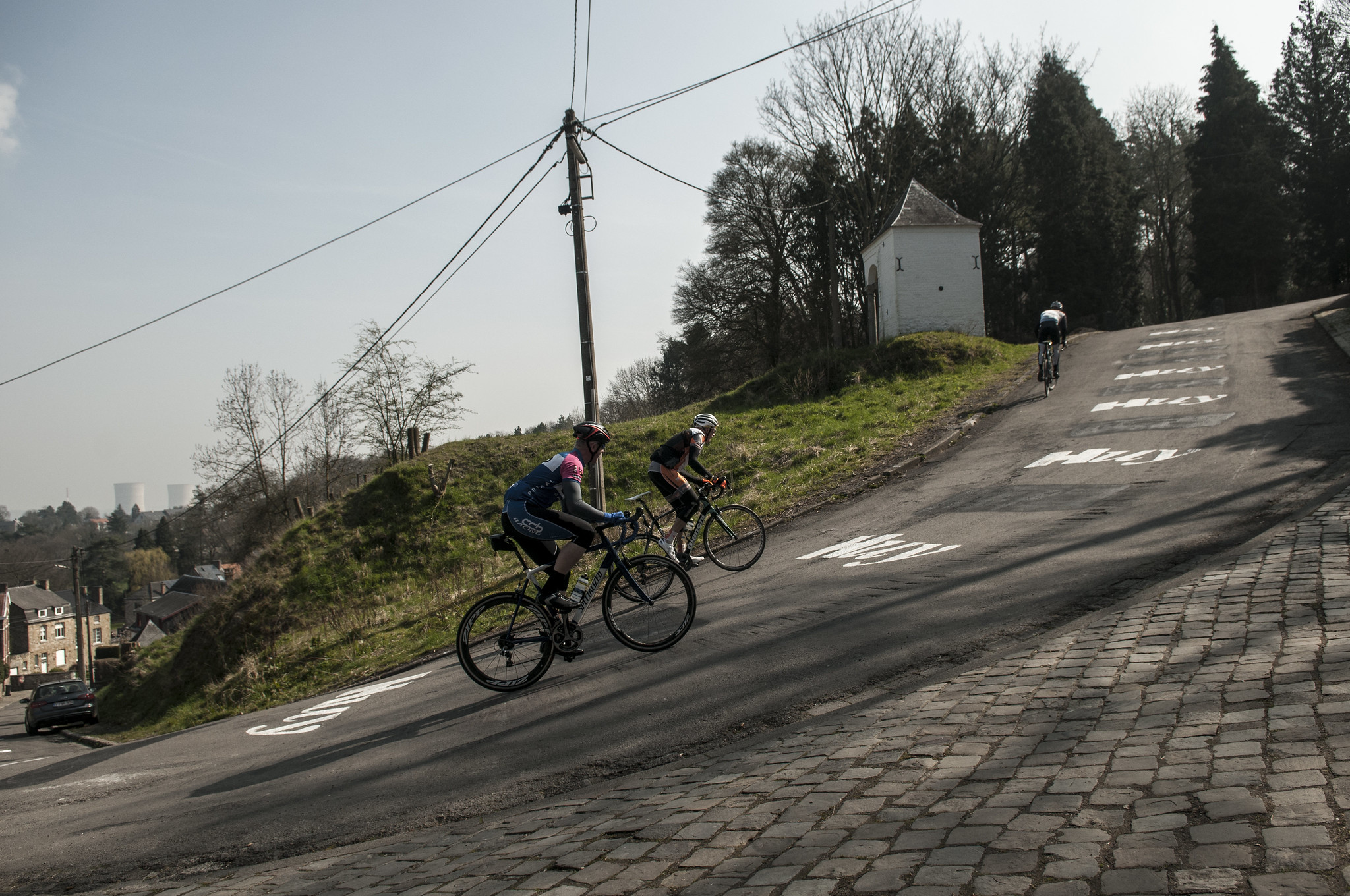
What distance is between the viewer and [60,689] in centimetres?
2866

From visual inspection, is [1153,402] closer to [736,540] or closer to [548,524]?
[736,540]

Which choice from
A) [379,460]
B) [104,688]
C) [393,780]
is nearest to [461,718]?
[393,780]

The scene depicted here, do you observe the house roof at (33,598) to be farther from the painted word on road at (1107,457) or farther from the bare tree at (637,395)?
the painted word on road at (1107,457)

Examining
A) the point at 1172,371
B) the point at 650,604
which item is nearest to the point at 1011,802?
the point at 650,604

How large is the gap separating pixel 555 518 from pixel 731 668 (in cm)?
198

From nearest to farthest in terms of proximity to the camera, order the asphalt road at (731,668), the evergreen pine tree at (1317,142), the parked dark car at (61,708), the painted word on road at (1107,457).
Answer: the asphalt road at (731,668) → the painted word on road at (1107,457) → the parked dark car at (61,708) → the evergreen pine tree at (1317,142)

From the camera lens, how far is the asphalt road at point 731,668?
542 cm

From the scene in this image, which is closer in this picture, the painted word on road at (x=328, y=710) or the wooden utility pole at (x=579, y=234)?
the painted word on road at (x=328, y=710)

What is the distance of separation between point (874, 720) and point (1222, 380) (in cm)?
1878

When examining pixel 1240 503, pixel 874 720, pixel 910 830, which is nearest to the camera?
pixel 910 830

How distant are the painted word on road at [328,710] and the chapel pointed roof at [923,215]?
28352 millimetres

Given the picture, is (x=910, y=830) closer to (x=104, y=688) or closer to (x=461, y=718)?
(x=461, y=718)

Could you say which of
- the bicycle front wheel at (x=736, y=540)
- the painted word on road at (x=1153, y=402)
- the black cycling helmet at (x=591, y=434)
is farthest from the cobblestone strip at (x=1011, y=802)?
the painted word on road at (x=1153, y=402)

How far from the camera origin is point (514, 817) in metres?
4.68
